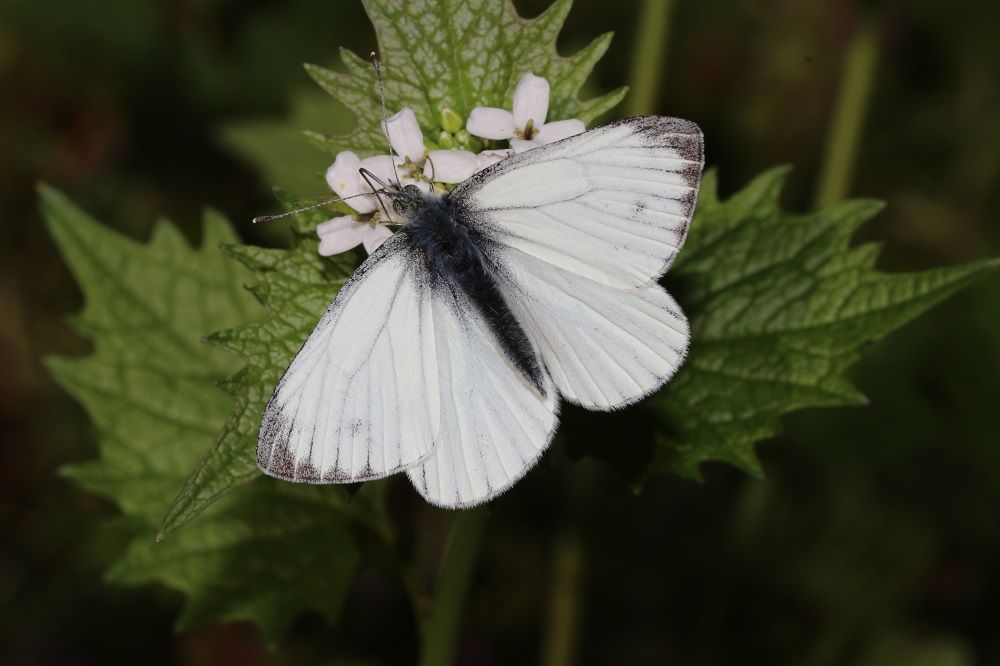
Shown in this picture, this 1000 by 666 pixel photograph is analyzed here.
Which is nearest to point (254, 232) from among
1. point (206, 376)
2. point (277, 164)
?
point (277, 164)

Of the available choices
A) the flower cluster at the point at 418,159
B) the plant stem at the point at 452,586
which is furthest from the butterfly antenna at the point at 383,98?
the plant stem at the point at 452,586

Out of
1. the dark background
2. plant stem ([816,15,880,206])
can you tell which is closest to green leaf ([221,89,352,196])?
the dark background

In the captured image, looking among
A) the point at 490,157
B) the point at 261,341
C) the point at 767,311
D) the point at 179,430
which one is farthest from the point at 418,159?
the point at 179,430

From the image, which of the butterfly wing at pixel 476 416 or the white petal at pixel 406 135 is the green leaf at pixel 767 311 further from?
the white petal at pixel 406 135

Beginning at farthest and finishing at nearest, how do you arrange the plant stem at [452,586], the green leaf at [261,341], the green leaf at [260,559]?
the green leaf at [260,559] < the plant stem at [452,586] < the green leaf at [261,341]

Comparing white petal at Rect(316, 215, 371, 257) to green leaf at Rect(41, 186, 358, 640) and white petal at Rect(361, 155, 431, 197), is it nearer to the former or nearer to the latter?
white petal at Rect(361, 155, 431, 197)

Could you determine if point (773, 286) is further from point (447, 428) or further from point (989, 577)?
point (989, 577)

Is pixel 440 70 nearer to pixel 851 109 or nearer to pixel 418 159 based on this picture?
pixel 418 159
